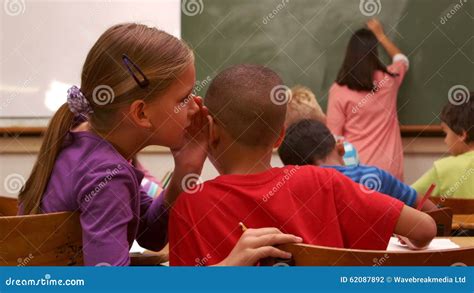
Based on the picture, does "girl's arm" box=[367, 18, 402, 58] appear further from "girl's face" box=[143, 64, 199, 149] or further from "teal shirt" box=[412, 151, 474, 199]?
"girl's face" box=[143, 64, 199, 149]

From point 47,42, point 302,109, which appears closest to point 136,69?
point 302,109

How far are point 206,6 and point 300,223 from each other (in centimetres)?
349

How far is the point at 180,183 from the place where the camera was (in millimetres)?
1648

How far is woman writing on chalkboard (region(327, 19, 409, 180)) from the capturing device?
435cm

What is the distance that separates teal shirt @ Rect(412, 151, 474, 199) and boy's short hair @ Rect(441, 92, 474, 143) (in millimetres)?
263

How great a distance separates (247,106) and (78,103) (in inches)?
14.7

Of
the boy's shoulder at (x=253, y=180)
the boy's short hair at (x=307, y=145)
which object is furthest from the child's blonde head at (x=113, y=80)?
the boy's short hair at (x=307, y=145)

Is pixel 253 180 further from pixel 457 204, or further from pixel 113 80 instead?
pixel 457 204

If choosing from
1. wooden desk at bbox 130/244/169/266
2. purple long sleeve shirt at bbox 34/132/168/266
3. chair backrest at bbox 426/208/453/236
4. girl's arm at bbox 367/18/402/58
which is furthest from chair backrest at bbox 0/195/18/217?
girl's arm at bbox 367/18/402/58

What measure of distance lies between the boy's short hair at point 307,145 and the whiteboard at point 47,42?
7.97ft

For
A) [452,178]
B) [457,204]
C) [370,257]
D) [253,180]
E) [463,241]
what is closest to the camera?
[370,257]

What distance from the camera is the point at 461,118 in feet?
10.8

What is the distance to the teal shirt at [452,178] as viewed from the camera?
9.47ft

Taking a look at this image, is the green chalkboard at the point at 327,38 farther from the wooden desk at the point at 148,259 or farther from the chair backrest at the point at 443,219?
the wooden desk at the point at 148,259
